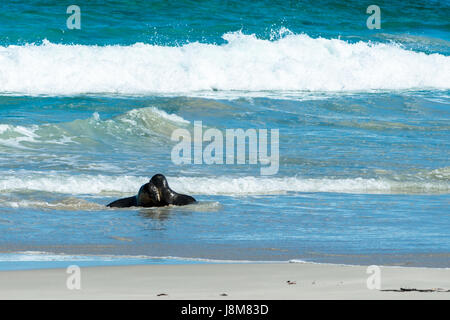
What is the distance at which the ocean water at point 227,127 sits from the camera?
6.70m

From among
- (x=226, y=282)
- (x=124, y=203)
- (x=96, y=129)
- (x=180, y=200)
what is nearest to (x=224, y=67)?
(x=96, y=129)

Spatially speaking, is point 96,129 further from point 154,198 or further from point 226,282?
point 226,282

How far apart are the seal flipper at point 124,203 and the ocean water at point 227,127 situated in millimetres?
141

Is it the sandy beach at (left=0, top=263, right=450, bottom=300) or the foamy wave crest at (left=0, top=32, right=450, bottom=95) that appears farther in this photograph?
the foamy wave crest at (left=0, top=32, right=450, bottom=95)

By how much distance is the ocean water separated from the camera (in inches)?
264

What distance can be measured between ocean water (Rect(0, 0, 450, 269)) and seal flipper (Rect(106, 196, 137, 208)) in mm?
141

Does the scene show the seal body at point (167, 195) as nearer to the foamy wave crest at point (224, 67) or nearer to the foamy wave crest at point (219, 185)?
the foamy wave crest at point (219, 185)

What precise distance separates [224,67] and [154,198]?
11.7 m

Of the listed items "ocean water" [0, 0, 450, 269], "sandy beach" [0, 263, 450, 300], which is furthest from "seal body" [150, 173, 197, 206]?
"sandy beach" [0, 263, 450, 300]

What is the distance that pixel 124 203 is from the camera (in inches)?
314

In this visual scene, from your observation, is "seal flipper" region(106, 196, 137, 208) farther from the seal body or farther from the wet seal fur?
the seal body

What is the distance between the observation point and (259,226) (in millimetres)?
7223

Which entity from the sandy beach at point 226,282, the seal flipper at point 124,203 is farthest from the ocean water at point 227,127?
the sandy beach at point 226,282
